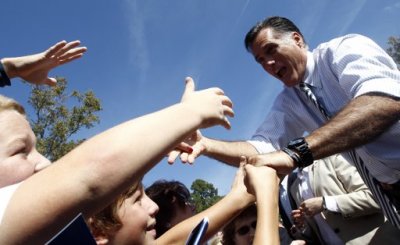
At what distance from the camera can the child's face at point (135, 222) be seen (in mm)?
1551

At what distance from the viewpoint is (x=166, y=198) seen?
2979 millimetres

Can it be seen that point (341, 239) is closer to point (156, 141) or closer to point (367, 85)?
point (367, 85)

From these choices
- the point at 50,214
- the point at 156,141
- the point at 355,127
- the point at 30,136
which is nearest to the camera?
the point at 50,214

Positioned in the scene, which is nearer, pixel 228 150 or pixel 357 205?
pixel 228 150

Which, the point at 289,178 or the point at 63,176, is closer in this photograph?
the point at 63,176

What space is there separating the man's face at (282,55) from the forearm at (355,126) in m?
0.97

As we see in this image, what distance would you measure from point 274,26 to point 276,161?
1876 mm

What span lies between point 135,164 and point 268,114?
2.37 metres

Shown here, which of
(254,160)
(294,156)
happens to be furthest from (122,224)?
(294,156)

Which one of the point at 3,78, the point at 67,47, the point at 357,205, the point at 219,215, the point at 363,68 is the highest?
the point at 67,47

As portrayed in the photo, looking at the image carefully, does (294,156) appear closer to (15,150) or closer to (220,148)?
(220,148)

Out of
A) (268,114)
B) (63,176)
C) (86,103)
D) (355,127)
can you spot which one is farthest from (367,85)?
(86,103)

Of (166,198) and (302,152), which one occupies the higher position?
(302,152)

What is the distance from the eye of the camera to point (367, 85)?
7.04 ft
